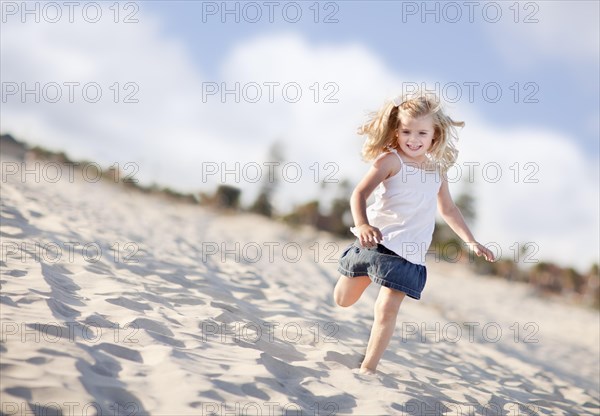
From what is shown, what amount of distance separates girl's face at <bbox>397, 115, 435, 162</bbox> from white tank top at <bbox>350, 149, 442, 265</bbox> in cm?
7

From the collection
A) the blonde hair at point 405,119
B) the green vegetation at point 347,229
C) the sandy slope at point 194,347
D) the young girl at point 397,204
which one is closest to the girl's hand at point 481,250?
the young girl at point 397,204

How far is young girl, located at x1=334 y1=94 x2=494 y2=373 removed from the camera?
122 inches

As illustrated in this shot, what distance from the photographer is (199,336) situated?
3.24 m

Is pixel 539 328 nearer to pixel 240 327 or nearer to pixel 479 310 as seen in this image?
pixel 479 310

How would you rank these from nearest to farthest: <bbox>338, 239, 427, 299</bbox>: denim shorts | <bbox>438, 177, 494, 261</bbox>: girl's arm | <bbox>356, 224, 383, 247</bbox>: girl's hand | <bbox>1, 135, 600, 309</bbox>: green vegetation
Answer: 1. <bbox>356, 224, 383, 247</bbox>: girl's hand
2. <bbox>338, 239, 427, 299</bbox>: denim shorts
3. <bbox>438, 177, 494, 261</bbox>: girl's arm
4. <bbox>1, 135, 600, 309</bbox>: green vegetation

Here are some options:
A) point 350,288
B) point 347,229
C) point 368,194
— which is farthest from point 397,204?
point 347,229

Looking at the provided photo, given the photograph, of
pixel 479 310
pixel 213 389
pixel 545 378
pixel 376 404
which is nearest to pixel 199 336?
pixel 213 389

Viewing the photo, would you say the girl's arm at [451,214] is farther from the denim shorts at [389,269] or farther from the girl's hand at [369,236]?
the girl's hand at [369,236]

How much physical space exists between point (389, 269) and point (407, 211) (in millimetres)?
337

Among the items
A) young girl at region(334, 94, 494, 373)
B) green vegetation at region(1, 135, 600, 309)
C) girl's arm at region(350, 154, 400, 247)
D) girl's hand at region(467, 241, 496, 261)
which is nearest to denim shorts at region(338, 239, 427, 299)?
young girl at region(334, 94, 494, 373)

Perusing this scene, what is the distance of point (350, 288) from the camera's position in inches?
130

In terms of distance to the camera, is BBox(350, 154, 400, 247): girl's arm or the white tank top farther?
the white tank top

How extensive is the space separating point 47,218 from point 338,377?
13.7 ft

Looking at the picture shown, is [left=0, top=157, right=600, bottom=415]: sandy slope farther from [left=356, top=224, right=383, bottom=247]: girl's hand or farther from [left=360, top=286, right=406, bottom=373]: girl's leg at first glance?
[left=356, top=224, right=383, bottom=247]: girl's hand
